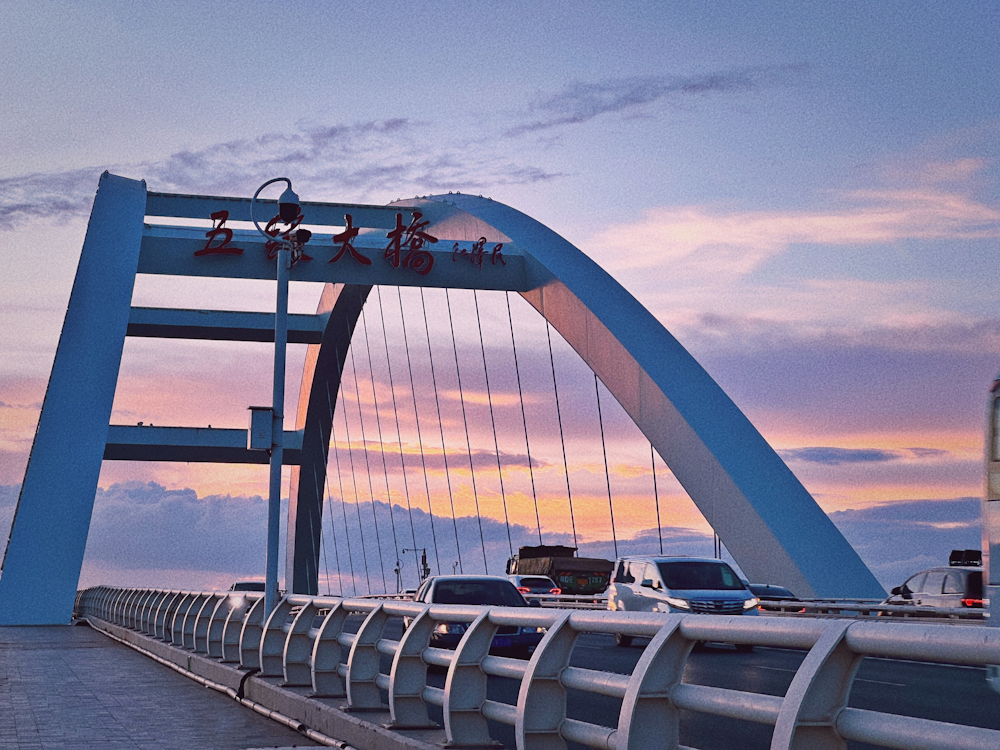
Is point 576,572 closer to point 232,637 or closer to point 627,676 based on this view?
point 232,637

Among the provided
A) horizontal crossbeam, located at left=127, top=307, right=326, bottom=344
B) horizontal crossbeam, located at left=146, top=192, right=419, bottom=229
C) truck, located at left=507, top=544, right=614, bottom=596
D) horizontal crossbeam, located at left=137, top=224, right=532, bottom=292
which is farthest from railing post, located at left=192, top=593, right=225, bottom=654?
horizontal crossbeam, located at left=127, top=307, right=326, bottom=344

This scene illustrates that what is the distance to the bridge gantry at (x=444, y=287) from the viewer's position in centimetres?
3166

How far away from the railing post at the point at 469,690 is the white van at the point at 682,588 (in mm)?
15355

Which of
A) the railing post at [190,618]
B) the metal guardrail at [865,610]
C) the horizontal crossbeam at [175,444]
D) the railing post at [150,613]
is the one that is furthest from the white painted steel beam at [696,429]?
the horizontal crossbeam at [175,444]

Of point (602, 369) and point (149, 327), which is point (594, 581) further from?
point (149, 327)

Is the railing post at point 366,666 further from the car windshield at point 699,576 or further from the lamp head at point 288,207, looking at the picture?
the car windshield at point 699,576

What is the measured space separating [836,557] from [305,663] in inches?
789

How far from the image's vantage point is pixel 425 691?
9.85 metres

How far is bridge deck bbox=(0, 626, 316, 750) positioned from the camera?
10.8 m

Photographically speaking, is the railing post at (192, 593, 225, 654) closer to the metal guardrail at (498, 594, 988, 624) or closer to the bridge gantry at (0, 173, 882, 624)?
the metal guardrail at (498, 594, 988, 624)

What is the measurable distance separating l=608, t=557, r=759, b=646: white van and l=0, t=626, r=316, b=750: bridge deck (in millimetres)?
9023

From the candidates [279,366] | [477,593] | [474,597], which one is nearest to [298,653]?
[279,366]

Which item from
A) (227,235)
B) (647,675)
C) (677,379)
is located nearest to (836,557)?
(677,379)

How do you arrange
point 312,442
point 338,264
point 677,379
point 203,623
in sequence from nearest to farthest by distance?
point 203,623 < point 677,379 < point 338,264 < point 312,442
